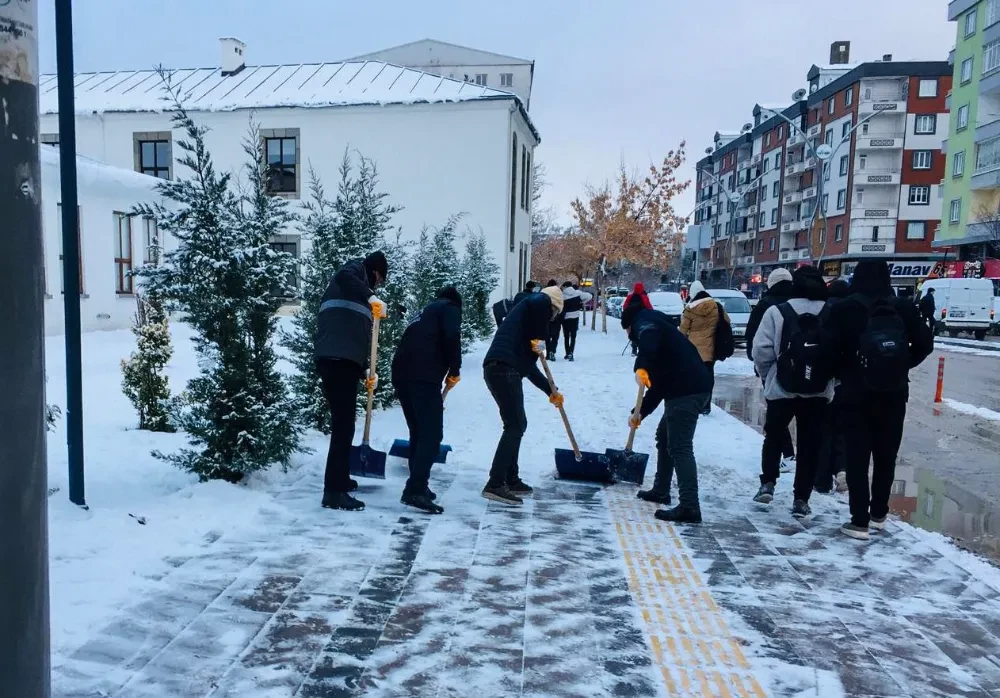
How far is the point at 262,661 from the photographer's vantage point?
3.12 metres

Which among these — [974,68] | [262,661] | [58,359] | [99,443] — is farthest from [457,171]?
[974,68]

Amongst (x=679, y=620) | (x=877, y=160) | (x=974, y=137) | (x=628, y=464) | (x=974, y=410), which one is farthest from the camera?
(x=877, y=160)

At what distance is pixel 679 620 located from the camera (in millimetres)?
3680

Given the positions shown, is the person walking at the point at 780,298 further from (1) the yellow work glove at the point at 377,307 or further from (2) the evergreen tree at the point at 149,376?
(2) the evergreen tree at the point at 149,376

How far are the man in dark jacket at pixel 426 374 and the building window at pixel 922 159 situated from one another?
5623 centimetres

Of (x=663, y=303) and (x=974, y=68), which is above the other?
(x=974, y=68)

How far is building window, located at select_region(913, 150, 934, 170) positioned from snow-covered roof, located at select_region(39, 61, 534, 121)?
3597 centimetres

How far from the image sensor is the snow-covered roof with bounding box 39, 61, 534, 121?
2622 centimetres

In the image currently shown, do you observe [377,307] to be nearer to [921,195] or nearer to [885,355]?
[885,355]

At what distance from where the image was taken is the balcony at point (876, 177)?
168 ft

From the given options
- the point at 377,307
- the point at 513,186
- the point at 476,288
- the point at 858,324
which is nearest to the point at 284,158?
the point at 513,186

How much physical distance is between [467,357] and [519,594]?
38.8 ft

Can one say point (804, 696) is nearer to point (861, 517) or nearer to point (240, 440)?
point (861, 517)

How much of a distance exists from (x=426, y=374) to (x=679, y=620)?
2.44m
